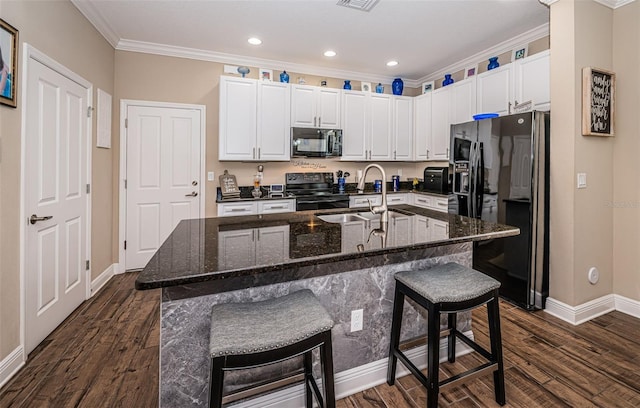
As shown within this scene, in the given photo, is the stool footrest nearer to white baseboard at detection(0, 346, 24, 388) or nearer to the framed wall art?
the framed wall art

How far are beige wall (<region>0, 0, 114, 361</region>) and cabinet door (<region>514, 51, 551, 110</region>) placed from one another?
13.4 feet

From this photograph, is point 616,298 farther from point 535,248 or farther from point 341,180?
point 341,180

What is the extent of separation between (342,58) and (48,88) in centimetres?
309

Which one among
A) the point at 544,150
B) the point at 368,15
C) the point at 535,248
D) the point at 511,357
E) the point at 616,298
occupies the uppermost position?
the point at 368,15

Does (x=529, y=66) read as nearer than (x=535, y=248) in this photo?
No

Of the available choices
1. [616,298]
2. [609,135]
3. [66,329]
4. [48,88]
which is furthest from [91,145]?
[616,298]

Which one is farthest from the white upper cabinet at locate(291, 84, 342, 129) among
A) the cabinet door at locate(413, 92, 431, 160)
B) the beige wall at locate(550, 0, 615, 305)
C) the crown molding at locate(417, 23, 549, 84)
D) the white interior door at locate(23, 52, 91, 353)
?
the beige wall at locate(550, 0, 615, 305)

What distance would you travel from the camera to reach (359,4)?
108 inches

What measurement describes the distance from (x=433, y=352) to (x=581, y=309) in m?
1.99

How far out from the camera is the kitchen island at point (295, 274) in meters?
1.25

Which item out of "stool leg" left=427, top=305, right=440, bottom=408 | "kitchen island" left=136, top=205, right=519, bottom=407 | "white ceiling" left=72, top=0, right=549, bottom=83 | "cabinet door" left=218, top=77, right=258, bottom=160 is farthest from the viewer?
"cabinet door" left=218, top=77, right=258, bottom=160

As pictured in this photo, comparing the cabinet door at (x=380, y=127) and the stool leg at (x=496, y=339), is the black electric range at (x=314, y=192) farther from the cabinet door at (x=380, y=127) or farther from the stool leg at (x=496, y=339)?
the stool leg at (x=496, y=339)

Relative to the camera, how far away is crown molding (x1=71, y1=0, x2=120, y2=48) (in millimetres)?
2704

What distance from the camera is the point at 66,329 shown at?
7.96 feet
